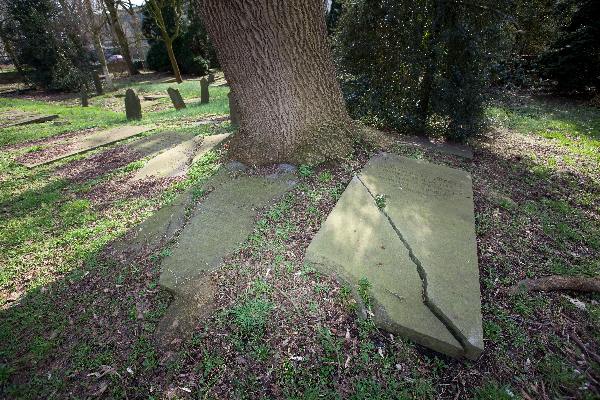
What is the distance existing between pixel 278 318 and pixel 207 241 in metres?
1.11

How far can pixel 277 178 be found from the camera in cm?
388

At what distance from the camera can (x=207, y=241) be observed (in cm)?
311

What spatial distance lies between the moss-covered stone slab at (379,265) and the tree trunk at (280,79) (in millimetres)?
1034

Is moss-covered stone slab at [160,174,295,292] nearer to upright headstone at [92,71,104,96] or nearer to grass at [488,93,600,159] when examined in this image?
grass at [488,93,600,159]

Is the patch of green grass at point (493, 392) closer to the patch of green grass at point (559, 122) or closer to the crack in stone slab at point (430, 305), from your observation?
the crack in stone slab at point (430, 305)

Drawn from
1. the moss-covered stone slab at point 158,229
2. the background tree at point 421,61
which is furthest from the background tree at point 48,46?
the moss-covered stone slab at point 158,229

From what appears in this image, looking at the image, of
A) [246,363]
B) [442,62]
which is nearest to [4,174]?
[246,363]

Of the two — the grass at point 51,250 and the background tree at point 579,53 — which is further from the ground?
the background tree at point 579,53

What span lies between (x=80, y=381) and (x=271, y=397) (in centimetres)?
142

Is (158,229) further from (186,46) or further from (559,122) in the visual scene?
(186,46)

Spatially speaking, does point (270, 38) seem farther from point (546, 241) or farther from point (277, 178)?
point (546, 241)

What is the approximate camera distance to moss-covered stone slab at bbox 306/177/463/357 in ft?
7.53

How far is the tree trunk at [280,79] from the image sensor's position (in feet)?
10.9

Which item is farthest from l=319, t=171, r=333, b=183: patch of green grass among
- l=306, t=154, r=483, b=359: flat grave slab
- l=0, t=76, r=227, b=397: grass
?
l=0, t=76, r=227, b=397: grass
